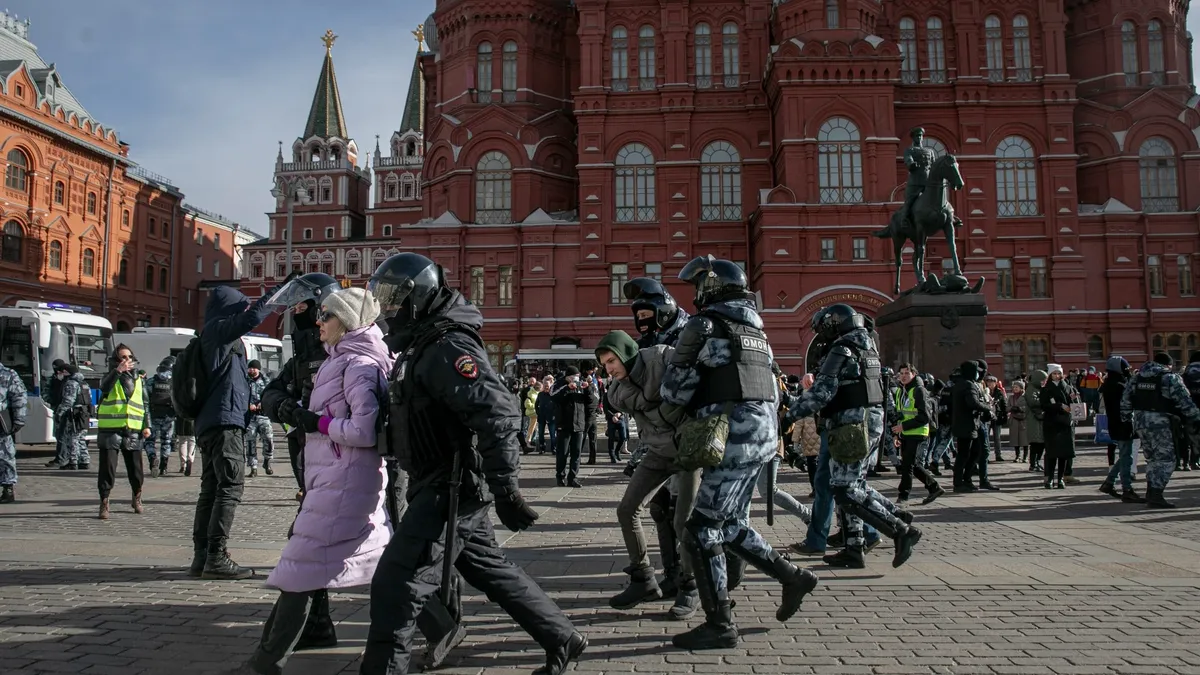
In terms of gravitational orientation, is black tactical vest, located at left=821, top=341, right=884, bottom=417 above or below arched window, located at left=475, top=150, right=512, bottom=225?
below

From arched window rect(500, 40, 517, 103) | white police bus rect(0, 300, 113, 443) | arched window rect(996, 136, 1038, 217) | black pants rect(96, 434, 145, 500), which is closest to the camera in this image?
black pants rect(96, 434, 145, 500)

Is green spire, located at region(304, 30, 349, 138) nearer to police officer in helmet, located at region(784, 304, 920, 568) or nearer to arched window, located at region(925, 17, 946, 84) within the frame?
arched window, located at region(925, 17, 946, 84)

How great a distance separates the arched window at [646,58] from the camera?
4103cm

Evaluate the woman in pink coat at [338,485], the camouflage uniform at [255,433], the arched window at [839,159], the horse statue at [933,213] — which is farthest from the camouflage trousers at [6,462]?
the arched window at [839,159]

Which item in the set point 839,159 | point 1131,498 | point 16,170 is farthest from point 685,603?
point 16,170

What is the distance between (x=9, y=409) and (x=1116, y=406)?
560 inches

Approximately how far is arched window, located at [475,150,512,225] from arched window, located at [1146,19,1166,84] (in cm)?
3178

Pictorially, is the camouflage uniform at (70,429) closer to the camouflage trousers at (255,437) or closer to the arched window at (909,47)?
the camouflage trousers at (255,437)

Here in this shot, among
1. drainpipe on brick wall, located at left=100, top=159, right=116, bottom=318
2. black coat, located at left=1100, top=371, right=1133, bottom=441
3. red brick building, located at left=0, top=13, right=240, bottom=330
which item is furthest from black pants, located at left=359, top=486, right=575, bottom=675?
drainpipe on brick wall, located at left=100, top=159, right=116, bottom=318

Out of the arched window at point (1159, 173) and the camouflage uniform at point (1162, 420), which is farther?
the arched window at point (1159, 173)

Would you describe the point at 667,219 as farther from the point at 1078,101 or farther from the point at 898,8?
the point at 1078,101

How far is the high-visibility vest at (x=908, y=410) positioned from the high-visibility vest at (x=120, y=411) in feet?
30.7

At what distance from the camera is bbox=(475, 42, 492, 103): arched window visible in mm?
42406

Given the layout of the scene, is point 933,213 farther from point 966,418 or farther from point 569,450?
point 569,450
